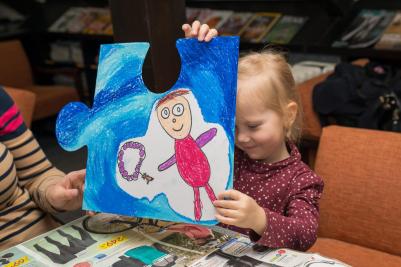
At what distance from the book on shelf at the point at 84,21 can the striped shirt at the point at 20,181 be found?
3.10 m

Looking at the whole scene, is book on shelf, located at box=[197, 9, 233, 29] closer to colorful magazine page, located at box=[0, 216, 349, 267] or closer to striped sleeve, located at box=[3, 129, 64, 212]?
striped sleeve, located at box=[3, 129, 64, 212]

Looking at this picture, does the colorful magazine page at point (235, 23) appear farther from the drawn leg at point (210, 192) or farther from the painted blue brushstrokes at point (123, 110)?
the drawn leg at point (210, 192)

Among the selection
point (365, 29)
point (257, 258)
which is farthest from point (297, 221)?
point (365, 29)

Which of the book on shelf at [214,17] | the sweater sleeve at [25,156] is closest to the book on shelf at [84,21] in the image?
the book on shelf at [214,17]

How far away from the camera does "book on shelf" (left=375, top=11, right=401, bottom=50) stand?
8.70ft

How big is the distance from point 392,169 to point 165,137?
2.46 feet

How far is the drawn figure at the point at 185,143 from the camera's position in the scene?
82 cm

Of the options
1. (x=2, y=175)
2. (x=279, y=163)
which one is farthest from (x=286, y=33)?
(x=2, y=175)

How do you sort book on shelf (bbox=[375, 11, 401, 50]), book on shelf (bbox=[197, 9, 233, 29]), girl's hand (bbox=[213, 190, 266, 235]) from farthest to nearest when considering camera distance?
book on shelf (bbox=[197, 9, 233, 29])
book on shelf (bbox=[375, 11, 401, 50])
girl's hand (bbox=[213, 190, 266, 235])

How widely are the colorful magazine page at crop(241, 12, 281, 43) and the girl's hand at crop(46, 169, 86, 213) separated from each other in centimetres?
239

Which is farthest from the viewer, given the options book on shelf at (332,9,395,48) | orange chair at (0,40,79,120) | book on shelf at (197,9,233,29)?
orange chair at (0,40,79,120)

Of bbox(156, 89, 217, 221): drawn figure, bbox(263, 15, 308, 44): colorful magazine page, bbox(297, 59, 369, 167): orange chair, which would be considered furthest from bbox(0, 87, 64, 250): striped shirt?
bbox(263, 15, 308, 44): colorful magazine page

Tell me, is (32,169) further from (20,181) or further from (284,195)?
(284,195)

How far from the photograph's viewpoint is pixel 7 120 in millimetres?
1111
